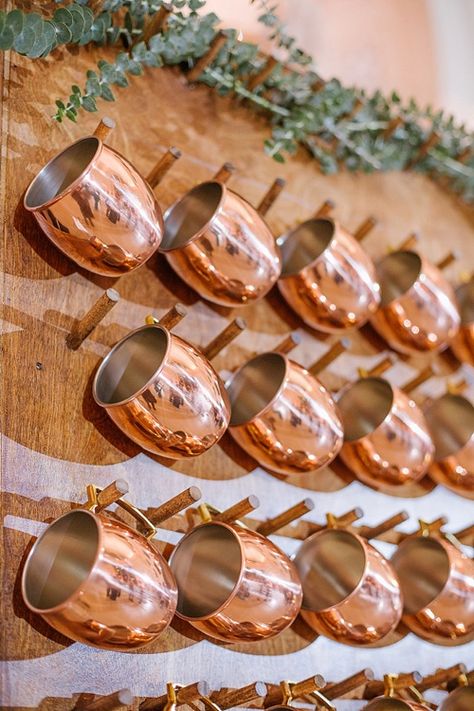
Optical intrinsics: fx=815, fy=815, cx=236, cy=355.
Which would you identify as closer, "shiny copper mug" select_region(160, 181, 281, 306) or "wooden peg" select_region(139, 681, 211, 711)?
"wooden peg" select_region(139, 681, 211, 711)

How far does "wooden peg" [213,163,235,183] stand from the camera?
2.53 feet

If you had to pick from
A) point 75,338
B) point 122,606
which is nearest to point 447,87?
point 75,338

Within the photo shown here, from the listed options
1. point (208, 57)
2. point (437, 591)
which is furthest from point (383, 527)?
point (208, 57)

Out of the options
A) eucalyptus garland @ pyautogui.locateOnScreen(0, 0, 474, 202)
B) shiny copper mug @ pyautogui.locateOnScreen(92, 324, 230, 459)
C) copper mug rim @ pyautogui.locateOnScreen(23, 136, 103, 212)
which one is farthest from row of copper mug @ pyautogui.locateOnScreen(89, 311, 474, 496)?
eucalyptus garland @ pyautogui.locateOnScreen(0, 0, 474, 202)

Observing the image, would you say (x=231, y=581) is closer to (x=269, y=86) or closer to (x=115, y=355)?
(x=115, y=355)

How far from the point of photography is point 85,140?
0.67 m

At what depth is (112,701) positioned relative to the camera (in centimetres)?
54

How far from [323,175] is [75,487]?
0.50m

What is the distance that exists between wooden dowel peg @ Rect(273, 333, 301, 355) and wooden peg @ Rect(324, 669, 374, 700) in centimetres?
29

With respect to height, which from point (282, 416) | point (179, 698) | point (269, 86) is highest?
point (269, 86)

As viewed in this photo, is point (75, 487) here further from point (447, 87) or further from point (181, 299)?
point (447, 87)

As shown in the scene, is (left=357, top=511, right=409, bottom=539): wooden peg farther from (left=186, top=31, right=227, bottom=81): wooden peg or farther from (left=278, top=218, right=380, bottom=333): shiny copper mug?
(left=186, top=31, right=227, bottom=81): wooden peg

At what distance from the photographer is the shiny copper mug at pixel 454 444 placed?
859 millimetres

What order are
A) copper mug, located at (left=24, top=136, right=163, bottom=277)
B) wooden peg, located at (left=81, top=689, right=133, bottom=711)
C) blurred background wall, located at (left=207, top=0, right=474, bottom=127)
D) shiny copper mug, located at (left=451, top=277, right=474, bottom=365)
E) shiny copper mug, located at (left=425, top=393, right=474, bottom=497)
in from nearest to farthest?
wooden peg, located at (left=81, top=689, right=133, bottom=711), copper mug, located at (left=24, top=136, right=163, bottom=277), shiny copper mug, located at (left=425, top=393, right=474, bottom=497), shiny copper mug, located at (left=451, top=277, right=474, bottom=365), blurred background wall, located at (left=207, top=0, right=474, bottom=127)
